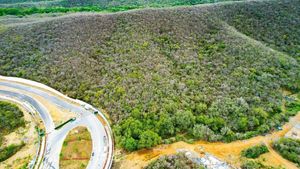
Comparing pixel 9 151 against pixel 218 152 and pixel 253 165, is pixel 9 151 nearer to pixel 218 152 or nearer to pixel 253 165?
pixel 218 152

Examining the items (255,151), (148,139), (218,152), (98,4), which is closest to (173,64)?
(148,139)

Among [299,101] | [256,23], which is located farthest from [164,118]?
[256,23]

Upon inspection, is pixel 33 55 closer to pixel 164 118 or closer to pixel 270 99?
pixel 164 118

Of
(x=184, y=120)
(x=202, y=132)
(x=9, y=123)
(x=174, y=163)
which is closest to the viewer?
(x=174, y=163)

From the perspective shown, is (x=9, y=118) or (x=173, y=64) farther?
(x=173, y=64)

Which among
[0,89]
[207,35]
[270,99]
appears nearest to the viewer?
[270,99]

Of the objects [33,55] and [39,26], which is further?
[39,26]

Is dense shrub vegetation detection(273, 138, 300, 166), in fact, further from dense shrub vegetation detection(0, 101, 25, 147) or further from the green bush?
dense shrub vegetation detection(0, 101, 25, 147)
